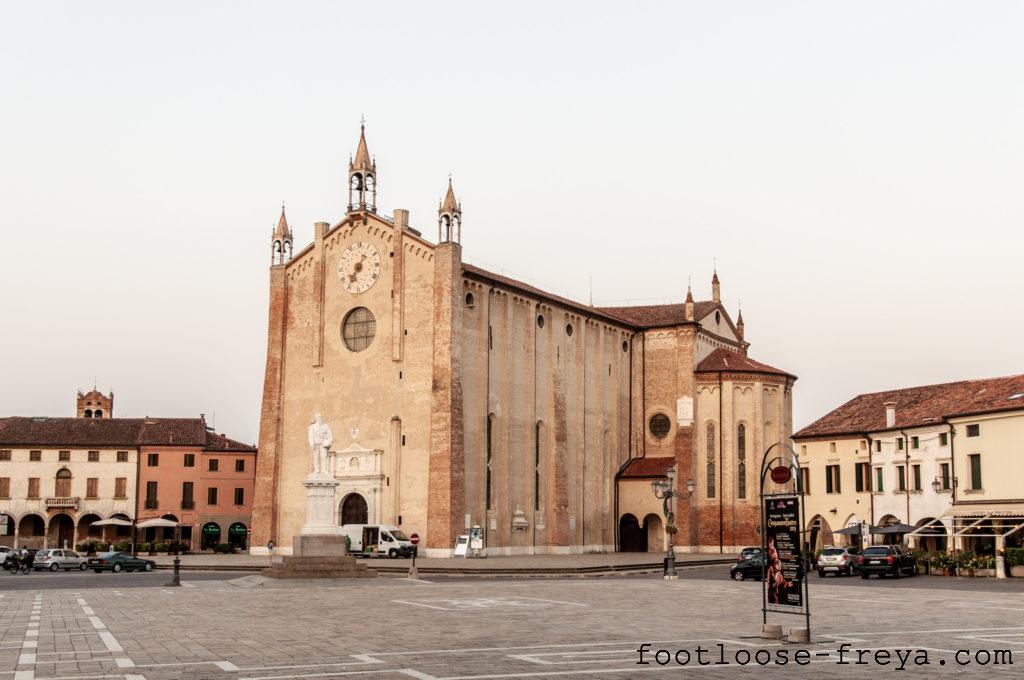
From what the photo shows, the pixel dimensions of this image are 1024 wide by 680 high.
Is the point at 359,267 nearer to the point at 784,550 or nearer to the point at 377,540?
the point at 377,540

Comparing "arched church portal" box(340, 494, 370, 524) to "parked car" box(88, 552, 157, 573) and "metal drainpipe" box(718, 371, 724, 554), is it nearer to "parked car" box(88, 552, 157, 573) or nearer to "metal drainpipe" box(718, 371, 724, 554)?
"parked car" box(88, 552, 157, 573)

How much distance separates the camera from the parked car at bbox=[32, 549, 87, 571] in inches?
2082

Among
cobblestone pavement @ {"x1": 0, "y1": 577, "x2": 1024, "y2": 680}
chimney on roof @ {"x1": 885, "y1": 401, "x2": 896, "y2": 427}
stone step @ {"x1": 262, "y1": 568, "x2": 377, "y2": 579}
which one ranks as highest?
chimney on roof @ {"x1": 885, "y1": 401, "x2": 896, "y2": 427}

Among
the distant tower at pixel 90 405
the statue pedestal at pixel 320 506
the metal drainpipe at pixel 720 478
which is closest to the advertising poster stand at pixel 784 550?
the statue pedestal at pixel 320 506

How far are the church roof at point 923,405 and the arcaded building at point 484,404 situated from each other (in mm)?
7143

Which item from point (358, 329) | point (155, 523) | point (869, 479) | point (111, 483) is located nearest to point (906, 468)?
point (869, 479)

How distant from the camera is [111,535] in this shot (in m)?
81.6

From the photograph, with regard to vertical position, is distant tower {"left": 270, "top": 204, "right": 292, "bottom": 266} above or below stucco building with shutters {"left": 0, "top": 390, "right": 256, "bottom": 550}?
above

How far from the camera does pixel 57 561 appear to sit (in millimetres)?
53188

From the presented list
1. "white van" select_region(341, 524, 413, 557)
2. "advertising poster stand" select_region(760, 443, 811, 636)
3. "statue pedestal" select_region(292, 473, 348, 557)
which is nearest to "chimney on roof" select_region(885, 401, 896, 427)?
"white van" select_region(341, 524, 413, 557)

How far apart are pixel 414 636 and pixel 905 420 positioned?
1738 inches

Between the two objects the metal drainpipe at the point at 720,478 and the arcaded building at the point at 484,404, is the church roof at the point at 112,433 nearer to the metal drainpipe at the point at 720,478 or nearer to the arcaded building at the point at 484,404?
the arcaded building at the point at 484,404

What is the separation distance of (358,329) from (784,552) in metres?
45.6

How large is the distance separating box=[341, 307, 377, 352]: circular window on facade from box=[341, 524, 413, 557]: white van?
10357 millimetres
